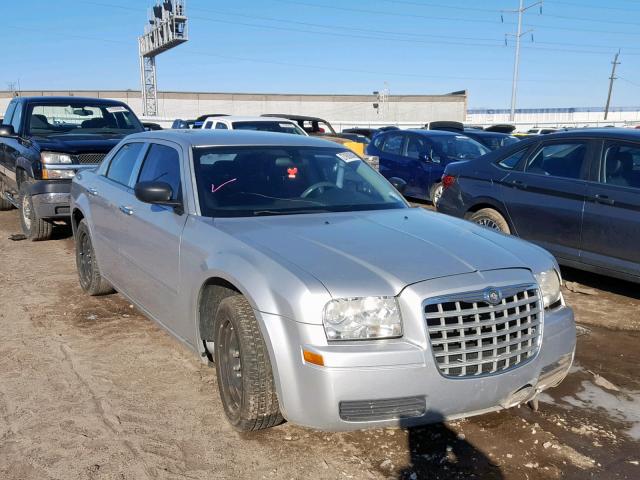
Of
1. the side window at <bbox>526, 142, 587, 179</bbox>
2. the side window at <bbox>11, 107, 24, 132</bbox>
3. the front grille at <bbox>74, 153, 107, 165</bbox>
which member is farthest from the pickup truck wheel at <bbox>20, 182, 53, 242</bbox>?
the side window at <bbox>526, 142, 587, 179</bbox>

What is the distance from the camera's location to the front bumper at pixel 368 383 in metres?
2.91

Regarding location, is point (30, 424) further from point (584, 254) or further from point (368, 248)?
point (584, 254)

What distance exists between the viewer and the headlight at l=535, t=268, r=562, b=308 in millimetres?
3551

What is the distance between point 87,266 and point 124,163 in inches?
50.5

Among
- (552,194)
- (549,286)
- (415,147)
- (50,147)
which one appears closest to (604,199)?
(552,194)

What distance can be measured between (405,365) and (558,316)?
1106mm

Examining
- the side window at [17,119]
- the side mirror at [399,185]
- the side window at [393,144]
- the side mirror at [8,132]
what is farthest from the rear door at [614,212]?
the side window at [17,119]

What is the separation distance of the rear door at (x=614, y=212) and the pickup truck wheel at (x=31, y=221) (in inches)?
259

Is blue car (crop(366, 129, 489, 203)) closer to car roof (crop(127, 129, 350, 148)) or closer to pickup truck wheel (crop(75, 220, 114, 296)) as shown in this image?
pickup truck wheel (crop(75, 220, 114, 296))

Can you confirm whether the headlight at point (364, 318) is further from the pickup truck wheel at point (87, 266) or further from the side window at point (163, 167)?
the pickup truck wheel at point (87, 266)

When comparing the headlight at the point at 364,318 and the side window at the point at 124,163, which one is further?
the side window at the point at 124,163

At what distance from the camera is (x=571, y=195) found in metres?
6.47

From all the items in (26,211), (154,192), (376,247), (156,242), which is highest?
(154,192)

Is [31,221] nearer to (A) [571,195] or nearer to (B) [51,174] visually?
(B) [51,174]
